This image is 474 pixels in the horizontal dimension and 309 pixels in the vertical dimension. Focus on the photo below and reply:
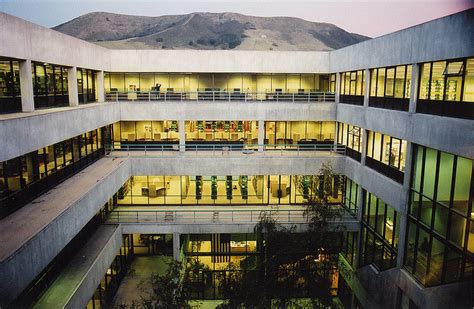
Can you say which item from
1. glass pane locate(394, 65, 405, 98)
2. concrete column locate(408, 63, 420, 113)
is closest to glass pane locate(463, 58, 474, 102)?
concrete column locate(408, 63, 420, 113)

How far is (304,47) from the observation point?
172m

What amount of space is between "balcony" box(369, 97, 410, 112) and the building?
118mm

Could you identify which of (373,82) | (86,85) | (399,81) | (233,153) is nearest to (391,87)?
(399,81)

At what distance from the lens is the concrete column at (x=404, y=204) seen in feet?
63.0

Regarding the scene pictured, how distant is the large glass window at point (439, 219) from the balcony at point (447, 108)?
5.61 feet

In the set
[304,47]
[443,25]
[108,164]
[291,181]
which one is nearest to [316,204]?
[291,181]

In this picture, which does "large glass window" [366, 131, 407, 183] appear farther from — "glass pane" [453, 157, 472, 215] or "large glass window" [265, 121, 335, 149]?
"large glass window" [265, 121, 335, 149]

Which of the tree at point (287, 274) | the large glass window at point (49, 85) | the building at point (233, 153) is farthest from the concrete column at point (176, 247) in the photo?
the large glass window at point (49, 85)

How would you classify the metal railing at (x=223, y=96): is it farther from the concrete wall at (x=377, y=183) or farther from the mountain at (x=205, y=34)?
the mountain at (x=205, y=34)

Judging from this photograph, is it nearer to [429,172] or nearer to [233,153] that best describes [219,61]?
[233,153]

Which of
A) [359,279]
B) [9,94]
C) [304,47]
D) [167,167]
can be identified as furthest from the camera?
[304,47]

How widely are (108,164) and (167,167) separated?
460 cm

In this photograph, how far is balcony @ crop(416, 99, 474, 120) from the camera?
49.1ft

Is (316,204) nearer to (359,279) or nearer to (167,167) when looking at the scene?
(359,279)
